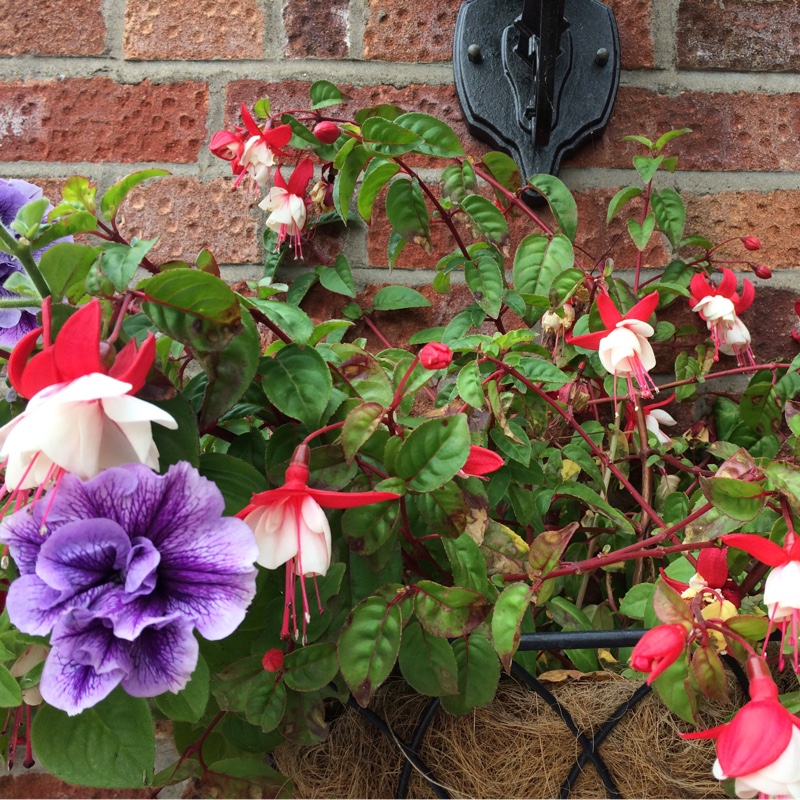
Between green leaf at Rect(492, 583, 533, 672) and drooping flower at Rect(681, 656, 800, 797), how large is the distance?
9 centimetres

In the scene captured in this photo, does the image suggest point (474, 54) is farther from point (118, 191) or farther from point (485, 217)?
point (118, 191)

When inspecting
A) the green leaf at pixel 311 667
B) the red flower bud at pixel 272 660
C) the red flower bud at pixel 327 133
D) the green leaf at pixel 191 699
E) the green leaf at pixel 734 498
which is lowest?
the green leaf at pixel 311 667

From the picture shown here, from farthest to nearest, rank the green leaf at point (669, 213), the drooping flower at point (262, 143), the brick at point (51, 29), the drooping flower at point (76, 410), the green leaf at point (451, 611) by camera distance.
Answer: the brick at point (51, 29) → the green leaf at point (669, 213) → the drooping flower at point (262, 143) → the green leaf at point (451, 611) → the drooping flower at point (76, 410)

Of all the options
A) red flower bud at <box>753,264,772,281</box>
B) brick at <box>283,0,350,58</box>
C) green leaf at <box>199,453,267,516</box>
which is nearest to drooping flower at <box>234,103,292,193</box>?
brick at <box>283,0,350,58</box>

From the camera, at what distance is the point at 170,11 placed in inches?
32.8

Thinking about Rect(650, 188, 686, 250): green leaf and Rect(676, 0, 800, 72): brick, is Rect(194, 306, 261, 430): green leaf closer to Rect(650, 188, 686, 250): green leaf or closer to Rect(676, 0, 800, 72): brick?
Rect(650, 188, 686, 250): green leaf

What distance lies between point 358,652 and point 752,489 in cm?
19

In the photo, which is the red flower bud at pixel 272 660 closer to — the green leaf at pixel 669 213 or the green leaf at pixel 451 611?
the green leaf at pixel 451 611

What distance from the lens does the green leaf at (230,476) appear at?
1.11ft

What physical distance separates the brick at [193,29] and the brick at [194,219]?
14 cm

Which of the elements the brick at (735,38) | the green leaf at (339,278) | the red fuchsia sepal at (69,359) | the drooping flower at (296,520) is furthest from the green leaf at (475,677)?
the brick at (735,38)

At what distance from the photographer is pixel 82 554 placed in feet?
0.89

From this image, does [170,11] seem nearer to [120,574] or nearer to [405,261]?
[405,261]

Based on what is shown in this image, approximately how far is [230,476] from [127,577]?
0.08 metres
